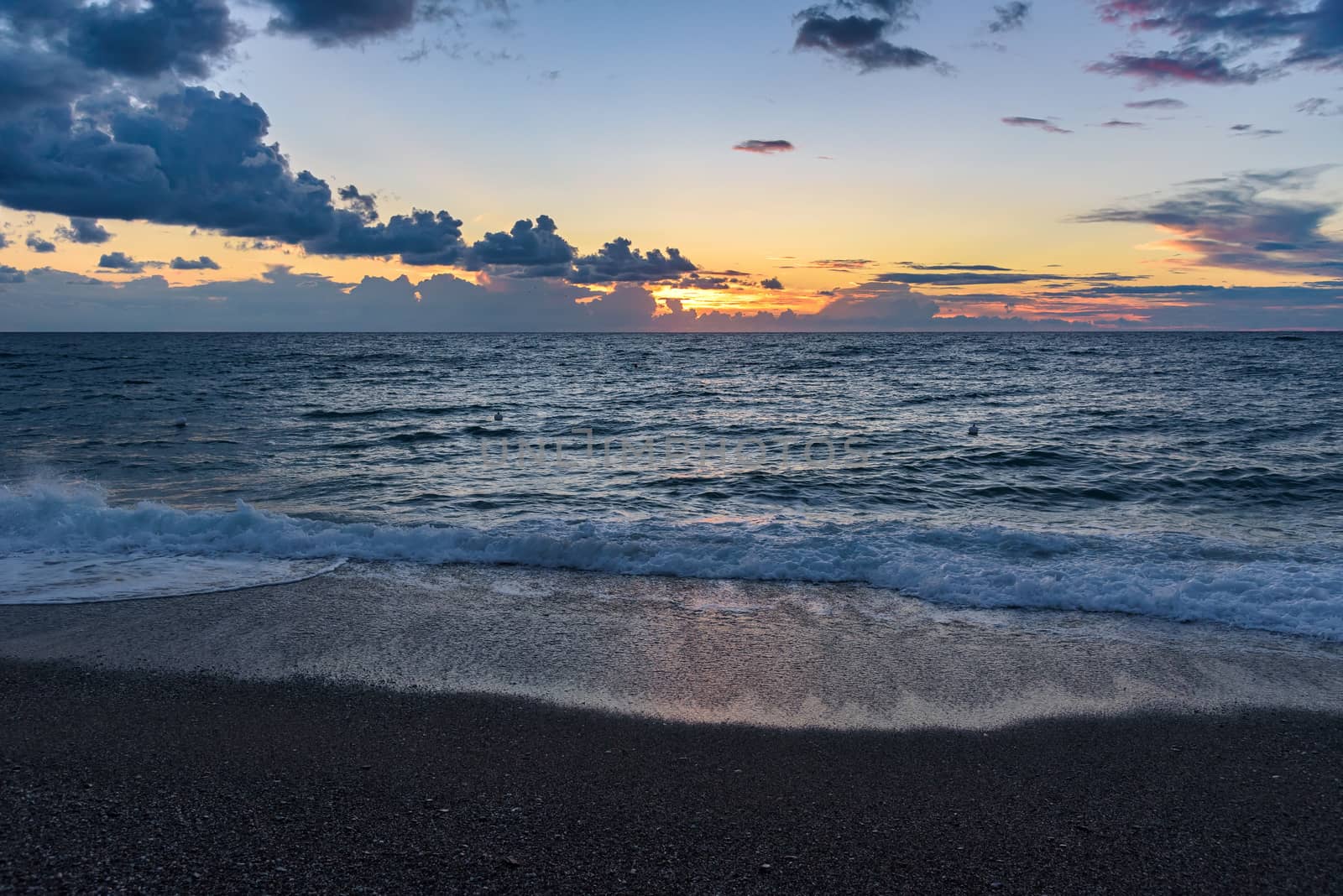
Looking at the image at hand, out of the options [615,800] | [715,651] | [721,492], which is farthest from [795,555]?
[615,800]

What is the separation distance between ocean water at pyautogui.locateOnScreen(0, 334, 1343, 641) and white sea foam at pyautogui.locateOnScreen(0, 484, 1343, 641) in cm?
5

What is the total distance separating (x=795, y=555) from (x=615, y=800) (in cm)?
607

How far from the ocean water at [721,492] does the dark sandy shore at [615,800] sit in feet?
Answer: 11.3

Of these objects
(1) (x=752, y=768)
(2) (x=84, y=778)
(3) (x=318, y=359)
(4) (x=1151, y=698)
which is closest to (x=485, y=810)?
(1) (x=752, y=768)

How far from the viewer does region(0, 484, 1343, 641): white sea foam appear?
28.4 ft

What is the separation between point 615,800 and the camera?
15.3ft

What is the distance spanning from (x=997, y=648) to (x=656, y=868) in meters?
4.71

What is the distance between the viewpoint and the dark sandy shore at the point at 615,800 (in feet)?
13.0

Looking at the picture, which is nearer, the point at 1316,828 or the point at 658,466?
the point at 1316,828

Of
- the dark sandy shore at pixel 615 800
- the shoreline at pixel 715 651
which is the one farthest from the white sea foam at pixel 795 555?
the dark sandy shore at pixel 615 800

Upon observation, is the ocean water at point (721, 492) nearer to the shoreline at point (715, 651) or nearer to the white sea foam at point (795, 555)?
the white sea foam at point (795, 555)

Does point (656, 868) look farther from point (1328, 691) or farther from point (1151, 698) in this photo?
point (1328, 691)

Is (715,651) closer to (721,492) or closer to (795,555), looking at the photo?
(795,555)

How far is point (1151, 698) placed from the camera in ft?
20.5
